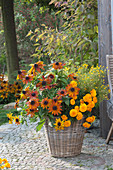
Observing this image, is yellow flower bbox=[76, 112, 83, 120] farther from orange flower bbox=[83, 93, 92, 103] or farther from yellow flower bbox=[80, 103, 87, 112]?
orange flower bbox=[83, 93, 92, 103]

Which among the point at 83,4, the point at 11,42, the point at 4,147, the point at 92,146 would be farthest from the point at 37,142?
the point at 11,42

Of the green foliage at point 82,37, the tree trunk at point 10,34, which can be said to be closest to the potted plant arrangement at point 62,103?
the green foliage at point 82,37

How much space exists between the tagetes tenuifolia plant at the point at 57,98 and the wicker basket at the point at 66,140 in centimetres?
8

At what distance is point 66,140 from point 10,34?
3.89 meters

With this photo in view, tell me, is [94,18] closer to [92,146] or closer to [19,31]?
[92,146]

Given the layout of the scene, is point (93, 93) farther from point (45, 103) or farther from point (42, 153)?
point (42, 153)

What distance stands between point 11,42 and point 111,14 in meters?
3.32

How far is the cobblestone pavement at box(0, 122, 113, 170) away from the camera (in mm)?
2346

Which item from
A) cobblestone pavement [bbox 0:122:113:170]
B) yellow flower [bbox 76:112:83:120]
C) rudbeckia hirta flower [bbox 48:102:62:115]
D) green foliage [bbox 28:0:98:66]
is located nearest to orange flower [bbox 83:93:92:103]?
yellow flower [bbox 76:112:83:120]

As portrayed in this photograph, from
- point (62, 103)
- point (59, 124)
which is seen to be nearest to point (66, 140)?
point (59, 124)

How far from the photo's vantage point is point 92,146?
9.28ft

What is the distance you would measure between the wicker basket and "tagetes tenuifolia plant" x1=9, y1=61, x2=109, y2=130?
0.08 metres

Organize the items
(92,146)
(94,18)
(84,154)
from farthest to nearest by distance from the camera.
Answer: (94,18)
(92,146)
(84,154)

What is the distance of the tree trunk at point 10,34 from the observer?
5711 mm
